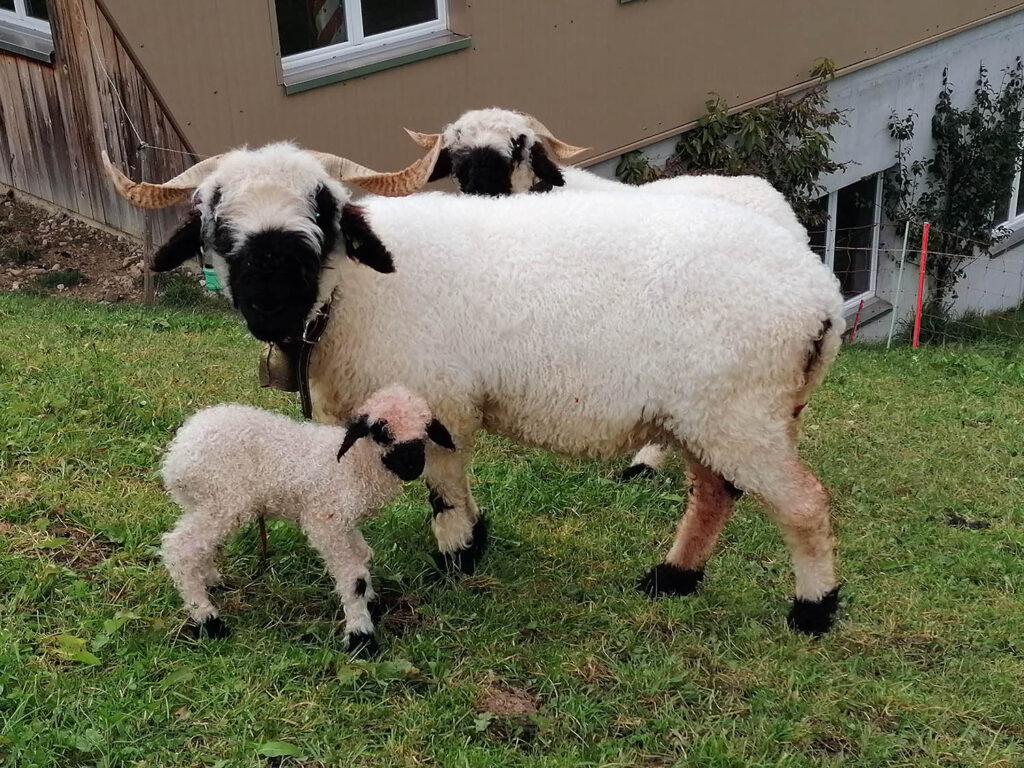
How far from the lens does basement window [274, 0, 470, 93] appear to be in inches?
324

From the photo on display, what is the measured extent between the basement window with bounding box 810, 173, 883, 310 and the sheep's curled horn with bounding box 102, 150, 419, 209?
10497 mm

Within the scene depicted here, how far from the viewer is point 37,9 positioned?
31.1 ft

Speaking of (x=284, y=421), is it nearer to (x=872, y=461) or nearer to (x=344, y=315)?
(x=344, y=315)

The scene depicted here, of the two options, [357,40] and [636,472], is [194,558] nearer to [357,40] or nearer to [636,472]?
[636,472]

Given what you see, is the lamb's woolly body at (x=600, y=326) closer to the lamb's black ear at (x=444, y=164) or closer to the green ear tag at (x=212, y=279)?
the green ear tag at (x=212, y=279)

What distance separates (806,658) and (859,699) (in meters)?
0.29

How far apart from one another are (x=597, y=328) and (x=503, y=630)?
118 cm

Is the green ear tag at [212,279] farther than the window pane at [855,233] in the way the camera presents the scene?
No

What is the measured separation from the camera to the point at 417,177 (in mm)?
4047

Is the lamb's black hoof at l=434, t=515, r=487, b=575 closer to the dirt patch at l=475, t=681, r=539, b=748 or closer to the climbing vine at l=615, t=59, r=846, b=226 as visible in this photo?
the dirt patch at l=475, t=681, r=539, b=748

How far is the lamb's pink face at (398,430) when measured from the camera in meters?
3.30

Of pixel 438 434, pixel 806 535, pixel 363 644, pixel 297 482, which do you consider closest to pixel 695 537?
pixel 806 535

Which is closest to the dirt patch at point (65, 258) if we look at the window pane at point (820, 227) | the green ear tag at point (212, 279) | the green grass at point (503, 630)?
the green grass at point (503, 630)

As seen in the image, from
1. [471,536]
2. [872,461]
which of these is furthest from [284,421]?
[872,461]
